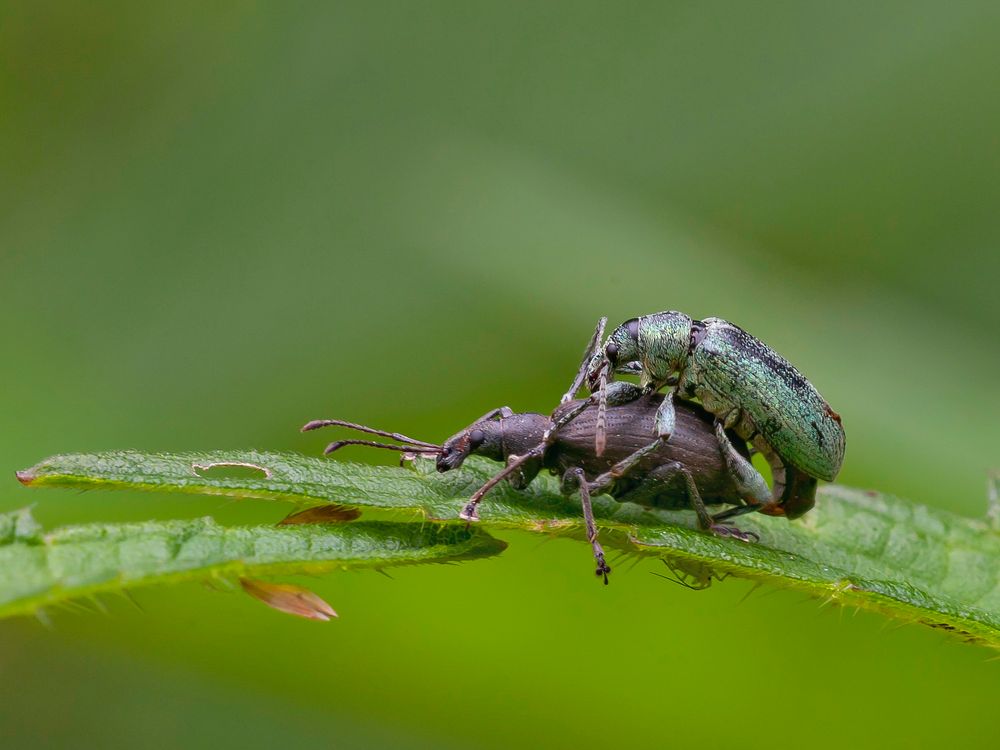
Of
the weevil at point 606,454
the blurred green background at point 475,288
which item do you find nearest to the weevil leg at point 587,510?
the weevil at point 606,454

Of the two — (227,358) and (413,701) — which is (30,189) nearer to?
(227,358)

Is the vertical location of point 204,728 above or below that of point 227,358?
below

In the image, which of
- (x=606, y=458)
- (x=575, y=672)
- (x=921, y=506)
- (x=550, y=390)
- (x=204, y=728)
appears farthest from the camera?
(x=550, y=390)

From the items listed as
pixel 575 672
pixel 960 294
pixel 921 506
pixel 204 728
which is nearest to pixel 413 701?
pixel 575 672

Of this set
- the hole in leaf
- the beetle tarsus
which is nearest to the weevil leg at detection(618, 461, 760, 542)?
the beetle tarsus

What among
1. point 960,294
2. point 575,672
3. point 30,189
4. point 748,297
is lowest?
point 575,672

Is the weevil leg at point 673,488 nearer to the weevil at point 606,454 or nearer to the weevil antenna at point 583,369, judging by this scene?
the weevil at point 606,454

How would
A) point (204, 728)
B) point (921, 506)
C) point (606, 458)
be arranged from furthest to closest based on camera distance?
point (204, 728) < point (921, 506) < point (606, 458)
